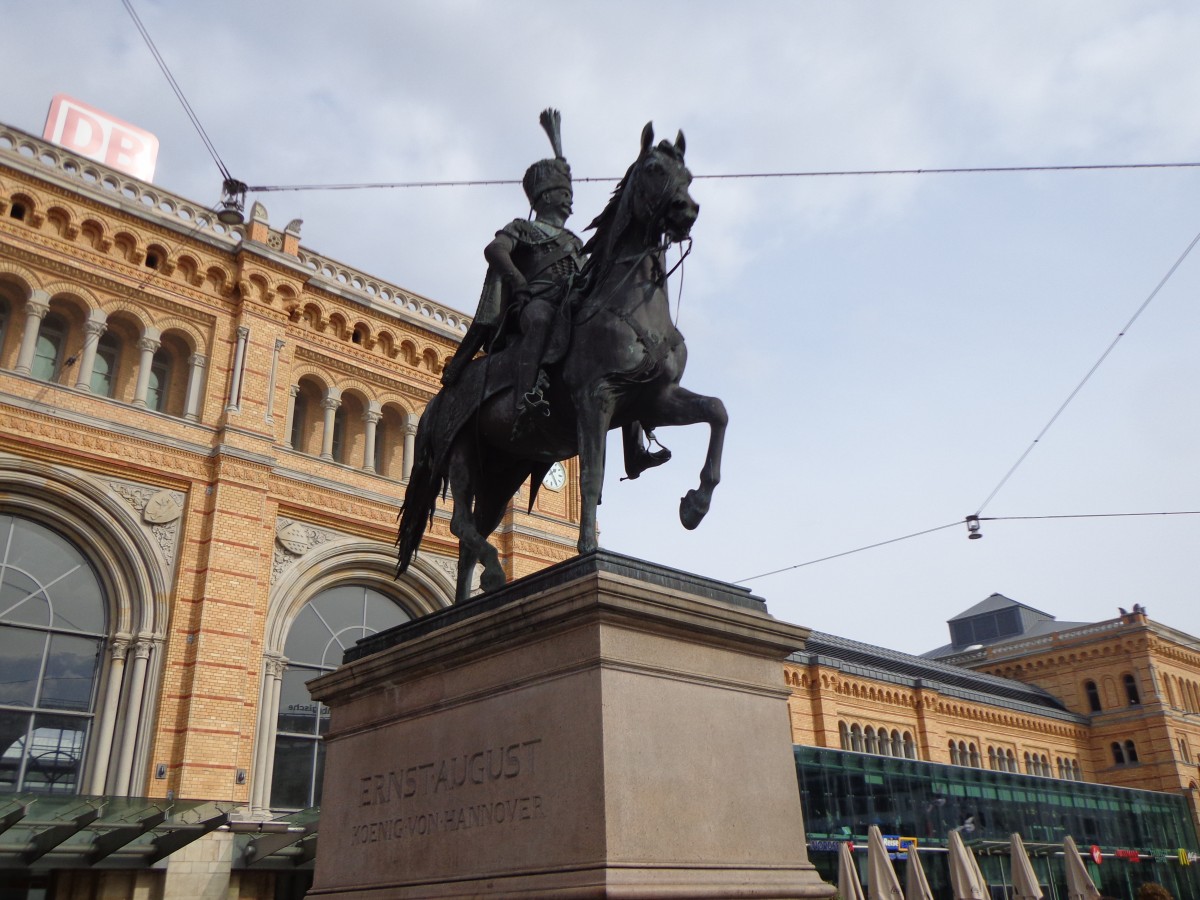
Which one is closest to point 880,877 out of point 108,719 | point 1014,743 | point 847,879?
point 847,879

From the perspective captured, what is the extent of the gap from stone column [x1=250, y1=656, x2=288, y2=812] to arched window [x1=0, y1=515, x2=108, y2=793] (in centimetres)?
324

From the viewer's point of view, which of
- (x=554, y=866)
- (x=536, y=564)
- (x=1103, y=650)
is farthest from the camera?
(x=1103, y=650)

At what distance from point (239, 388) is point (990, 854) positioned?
31.3 meters

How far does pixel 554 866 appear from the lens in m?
4.66

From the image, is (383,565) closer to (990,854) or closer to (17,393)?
(17,393)

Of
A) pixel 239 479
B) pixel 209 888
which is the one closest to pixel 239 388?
pixel 239 479

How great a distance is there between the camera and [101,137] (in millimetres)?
26094

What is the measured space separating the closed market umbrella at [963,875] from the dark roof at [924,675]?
779 inches

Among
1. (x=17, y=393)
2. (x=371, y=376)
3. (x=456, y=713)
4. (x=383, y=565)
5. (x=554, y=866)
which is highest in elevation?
(x=371, y=376)

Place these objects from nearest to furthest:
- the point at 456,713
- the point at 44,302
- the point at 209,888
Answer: the point at 456,713 → the point at 209,888 → the point at 44,302

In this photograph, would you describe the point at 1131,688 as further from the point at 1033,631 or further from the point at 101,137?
the point at 101,137

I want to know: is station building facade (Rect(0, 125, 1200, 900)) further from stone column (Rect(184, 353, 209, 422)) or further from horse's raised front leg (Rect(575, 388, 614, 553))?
horse's raised front leg (Rect(575, 388, 614, 553))

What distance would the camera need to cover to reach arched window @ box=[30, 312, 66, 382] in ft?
69.1

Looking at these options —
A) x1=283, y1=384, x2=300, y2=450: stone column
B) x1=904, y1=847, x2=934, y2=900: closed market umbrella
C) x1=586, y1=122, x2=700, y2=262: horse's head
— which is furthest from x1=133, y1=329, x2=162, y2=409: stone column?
x1=904, y1=847, x2=934, y2=900: closed market umbrella
